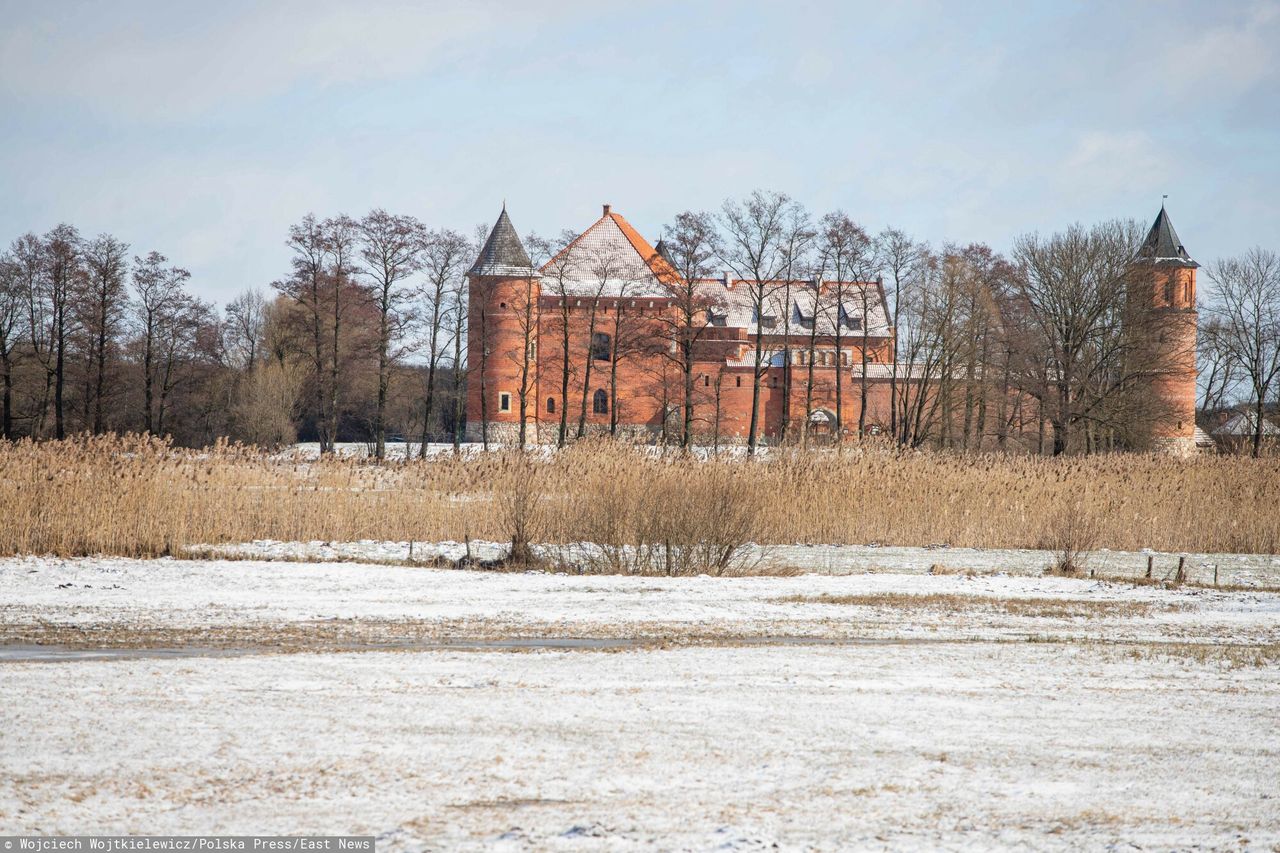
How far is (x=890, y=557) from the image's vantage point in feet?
60.9

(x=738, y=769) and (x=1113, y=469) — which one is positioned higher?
(x=1113, y=469)

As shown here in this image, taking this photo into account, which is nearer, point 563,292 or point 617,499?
point 617,499

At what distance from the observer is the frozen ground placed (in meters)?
16.4

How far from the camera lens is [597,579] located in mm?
14828

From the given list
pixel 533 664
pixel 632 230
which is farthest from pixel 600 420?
pixel 533 664

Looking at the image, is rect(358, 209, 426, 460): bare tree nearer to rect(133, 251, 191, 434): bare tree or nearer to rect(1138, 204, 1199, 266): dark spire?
rect(133, 251, 191, 434): bare tree

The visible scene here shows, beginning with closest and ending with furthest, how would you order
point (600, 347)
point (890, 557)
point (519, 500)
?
1. point (519, 500)
2. point (890, 557)
3. point (600, 347)

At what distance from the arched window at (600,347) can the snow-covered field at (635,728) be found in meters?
50.5

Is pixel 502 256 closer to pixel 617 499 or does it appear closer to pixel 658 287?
pixel 658 287

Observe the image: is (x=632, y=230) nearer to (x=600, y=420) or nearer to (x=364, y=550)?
(x=600, y=420)

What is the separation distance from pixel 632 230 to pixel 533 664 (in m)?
73.0

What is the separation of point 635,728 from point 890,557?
507 inches

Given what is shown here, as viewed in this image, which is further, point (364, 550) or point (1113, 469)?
point (1113, 469)

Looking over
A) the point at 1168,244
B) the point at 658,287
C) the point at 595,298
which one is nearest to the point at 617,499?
the point at 595,298
